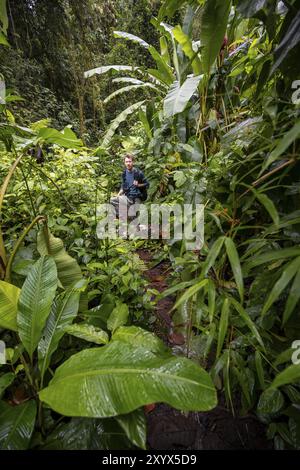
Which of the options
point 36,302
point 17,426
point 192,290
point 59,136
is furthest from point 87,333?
point 59,136

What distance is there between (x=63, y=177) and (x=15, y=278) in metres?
1.72

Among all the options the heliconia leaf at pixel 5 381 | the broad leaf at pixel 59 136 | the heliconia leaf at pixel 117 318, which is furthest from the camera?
the broad leaf at pixel 59 136

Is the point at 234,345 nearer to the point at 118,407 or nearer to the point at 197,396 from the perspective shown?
the point at 197,396

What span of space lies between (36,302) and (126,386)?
21.7 inches

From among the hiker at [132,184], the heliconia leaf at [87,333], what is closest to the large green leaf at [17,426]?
the heliconia leaf at [87,333]

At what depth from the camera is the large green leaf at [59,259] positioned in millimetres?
1522

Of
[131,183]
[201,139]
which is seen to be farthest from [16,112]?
[201,139]

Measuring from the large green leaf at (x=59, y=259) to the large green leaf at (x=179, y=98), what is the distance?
140 centimetres

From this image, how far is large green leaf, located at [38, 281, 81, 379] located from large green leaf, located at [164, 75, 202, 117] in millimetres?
1659

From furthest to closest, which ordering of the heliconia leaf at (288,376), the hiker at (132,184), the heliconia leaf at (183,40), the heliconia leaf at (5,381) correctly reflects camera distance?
the hiker at (132,184) → the heliconia leaf at (183,40) → the heliconia leaf at (5,381) → the heliconia leaf at (288,376)

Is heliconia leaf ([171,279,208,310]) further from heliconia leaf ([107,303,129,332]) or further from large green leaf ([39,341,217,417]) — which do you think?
heliconia leaf ([107,303,129,332])

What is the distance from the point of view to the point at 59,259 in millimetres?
1551

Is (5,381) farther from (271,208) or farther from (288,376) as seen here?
(271,208)

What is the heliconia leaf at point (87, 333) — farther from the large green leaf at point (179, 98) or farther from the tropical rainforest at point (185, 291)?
the large green leaf at point (179, 98)
